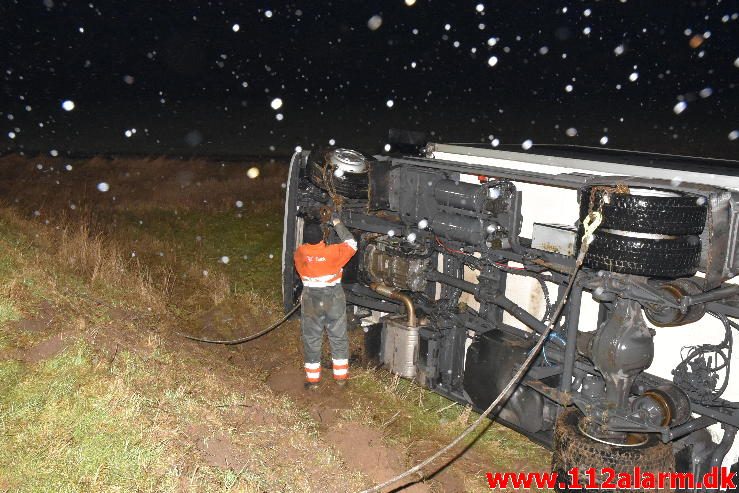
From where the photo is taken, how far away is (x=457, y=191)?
596cm

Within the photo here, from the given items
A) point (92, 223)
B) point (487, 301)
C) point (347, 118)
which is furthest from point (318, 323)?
point (347, 118)

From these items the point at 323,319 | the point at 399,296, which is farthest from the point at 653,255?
the point at 323,319

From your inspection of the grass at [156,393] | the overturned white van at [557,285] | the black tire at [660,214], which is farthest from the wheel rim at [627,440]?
the black tire at [660,214]

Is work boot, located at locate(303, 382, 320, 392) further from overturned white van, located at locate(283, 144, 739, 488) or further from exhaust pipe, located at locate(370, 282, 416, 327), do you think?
exhaust pipe, located at locate(370, 282, 416, 327)

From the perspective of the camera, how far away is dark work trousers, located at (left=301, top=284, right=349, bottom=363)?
6625mm

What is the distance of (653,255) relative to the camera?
13.6ft

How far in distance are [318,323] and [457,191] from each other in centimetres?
199

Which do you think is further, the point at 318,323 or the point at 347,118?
the point at 347,118

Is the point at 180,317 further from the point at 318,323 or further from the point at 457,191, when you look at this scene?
the point at 457,191

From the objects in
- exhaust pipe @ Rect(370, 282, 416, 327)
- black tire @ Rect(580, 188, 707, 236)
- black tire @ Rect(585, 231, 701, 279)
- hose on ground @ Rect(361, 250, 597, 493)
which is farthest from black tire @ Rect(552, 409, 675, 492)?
exhaust pipe @ Rect(370, 282, 416, 327)

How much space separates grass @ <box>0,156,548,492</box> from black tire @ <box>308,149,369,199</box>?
190cm

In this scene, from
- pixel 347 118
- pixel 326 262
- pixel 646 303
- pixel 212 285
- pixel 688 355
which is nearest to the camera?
pixel 646 303

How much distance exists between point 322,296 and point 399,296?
0.77 meters

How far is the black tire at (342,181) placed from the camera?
6648 mm
